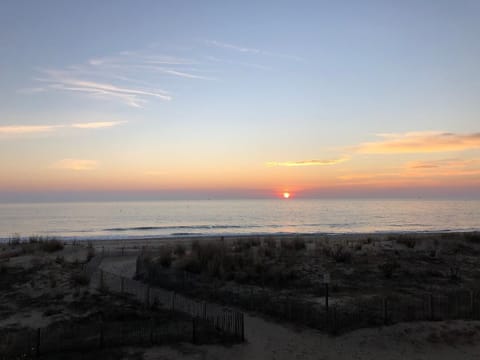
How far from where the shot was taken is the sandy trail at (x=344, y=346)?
11352 mm

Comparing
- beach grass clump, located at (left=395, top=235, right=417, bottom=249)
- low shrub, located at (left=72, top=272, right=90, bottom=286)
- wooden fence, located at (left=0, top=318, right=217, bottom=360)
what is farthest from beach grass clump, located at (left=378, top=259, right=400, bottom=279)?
low shrub, located at (left=72, top=272, right=90, bottom=286)

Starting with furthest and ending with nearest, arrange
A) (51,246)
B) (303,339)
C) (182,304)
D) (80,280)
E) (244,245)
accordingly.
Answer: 1. (244,245)
2. (51,246)
3. (80,280)
4. (182,304)
5. (303,339)

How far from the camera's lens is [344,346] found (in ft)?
39.3

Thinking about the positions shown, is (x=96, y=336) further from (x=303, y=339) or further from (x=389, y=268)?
(x=389, y=268)

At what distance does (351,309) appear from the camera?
49.1 feet

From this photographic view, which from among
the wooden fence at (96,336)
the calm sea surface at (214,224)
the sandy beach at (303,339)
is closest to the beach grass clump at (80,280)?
the sandy beach at (303,339)

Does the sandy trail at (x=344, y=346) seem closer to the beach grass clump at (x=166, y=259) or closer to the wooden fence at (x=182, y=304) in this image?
the wooden fence at (x=182, y=304)

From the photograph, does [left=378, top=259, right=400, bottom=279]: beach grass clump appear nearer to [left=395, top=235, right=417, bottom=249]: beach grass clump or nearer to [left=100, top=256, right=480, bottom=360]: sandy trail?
[left=100, top=256, right=480, bottom=360]: sandy trail

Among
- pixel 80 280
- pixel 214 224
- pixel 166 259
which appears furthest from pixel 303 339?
pixel 214 224

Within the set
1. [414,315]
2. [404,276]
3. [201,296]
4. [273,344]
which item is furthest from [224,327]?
[404,276]

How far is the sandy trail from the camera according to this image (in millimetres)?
11352

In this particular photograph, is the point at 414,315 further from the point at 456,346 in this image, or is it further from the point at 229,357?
the point at 229,357

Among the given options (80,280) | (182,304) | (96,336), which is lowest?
(182,304)

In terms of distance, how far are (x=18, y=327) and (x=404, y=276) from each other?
1738cm
